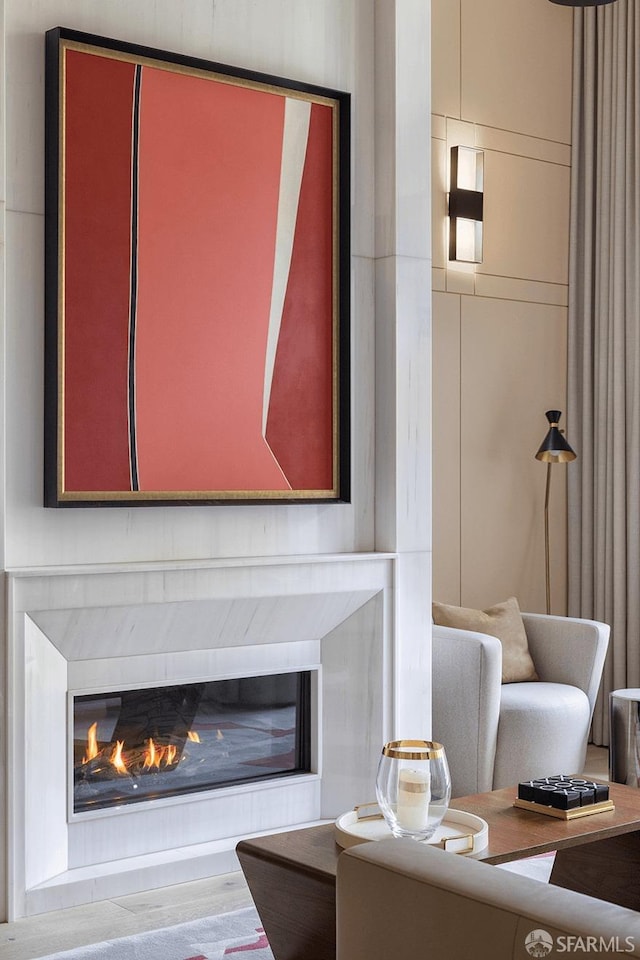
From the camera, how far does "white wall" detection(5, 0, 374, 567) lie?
10.7 feet

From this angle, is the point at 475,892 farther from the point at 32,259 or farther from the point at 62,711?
the point at 32,259

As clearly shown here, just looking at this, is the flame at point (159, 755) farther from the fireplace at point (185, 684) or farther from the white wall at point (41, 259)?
the white wall at point (41, 259)

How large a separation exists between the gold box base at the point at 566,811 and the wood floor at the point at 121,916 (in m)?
1.00

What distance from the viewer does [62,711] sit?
3318 mm

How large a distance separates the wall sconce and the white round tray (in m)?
3.19

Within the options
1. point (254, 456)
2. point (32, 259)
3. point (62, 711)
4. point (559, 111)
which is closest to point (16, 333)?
point (32, 259)

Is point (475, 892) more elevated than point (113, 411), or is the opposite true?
point (113, 411)

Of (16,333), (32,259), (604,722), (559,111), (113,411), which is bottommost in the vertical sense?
(604,722)

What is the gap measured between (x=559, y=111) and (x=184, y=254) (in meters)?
2.99

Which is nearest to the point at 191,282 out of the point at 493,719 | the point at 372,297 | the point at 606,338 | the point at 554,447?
the point at 372,297

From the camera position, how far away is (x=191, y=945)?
2957 millimetres

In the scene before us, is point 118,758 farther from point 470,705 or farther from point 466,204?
point 466,204

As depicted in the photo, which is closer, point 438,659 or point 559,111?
point 438,659

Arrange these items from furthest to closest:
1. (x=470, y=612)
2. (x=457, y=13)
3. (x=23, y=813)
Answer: (x=457, y=13) < (x=470, y=612) < (x=23, y=813)
